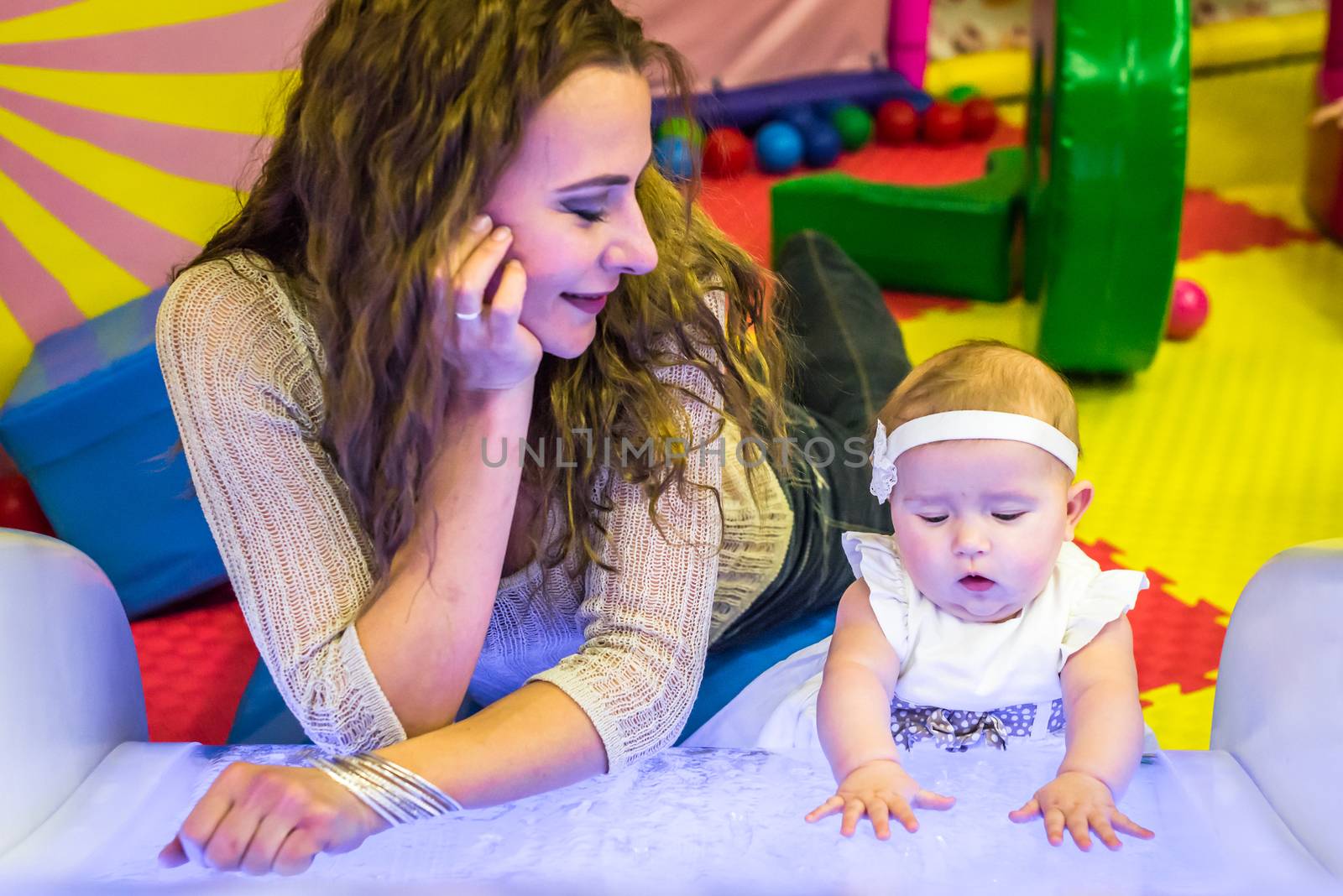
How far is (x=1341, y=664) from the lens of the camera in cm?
86

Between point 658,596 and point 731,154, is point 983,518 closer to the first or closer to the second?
point 658,596

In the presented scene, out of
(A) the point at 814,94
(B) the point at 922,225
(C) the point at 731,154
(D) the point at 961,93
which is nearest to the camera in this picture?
(B) the point at 922,225

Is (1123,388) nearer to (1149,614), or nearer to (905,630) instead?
(1149,614)

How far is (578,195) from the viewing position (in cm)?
95

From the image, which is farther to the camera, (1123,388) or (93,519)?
Result: (1123,388)

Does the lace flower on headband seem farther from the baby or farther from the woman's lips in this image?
the woman's lips

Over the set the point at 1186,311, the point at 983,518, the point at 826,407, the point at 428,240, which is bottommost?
the point at 1186,311

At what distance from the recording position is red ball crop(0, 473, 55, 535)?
6.07 ft

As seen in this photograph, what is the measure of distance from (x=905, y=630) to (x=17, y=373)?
1420 millimetres

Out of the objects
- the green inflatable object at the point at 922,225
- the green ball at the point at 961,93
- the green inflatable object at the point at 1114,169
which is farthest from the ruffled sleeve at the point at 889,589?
the green ball at the point at 961,93

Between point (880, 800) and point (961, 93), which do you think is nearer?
point (880, 800)

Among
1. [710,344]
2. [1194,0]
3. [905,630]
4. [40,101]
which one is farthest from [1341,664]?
[1194,0]

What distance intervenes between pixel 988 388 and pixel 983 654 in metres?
0.21

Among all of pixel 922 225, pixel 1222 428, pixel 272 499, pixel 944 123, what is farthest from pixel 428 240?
pixel 944 123
